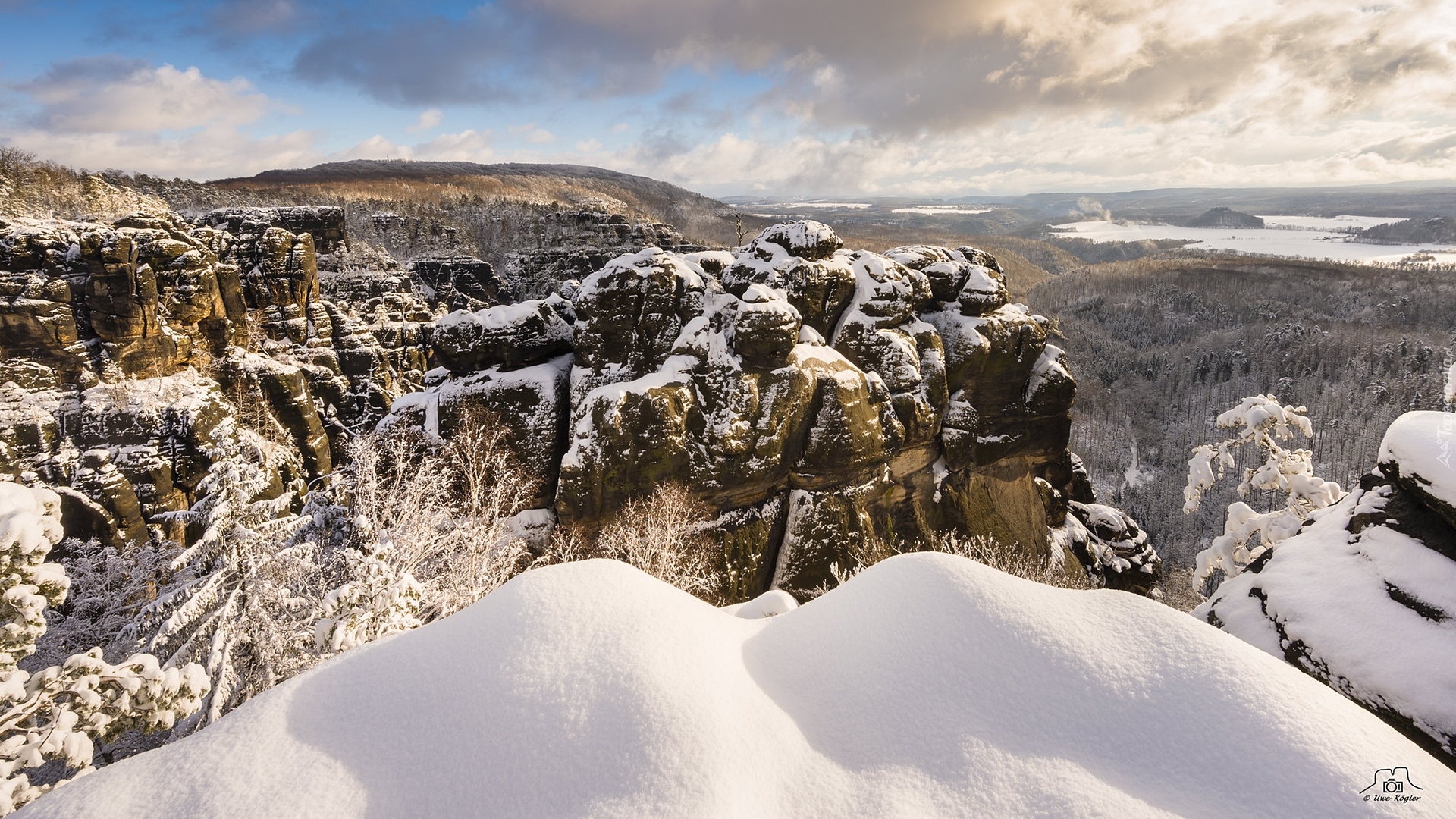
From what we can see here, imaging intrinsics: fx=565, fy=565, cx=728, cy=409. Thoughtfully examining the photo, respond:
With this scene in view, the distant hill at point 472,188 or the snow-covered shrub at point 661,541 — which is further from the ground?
the distant hill at point 472,188

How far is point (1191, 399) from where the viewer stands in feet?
349

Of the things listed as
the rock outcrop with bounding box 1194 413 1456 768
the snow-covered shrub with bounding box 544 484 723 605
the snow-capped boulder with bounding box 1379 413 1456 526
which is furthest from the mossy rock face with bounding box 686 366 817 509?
A: the snow-capped boulder with bounding box 1379 413 1456 526

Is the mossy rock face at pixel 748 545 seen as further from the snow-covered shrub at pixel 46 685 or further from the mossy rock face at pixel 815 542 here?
the snow-covered shrub at pixel 46 685

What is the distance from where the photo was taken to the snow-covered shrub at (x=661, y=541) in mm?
17234

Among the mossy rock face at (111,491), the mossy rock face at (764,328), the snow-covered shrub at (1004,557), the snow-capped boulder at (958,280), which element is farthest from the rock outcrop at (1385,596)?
the mossy rock face at (111,491)

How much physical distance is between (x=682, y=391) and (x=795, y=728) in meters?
14.7

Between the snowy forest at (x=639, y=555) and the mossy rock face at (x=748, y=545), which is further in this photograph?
the mossy rock face at (x=748, y=545)

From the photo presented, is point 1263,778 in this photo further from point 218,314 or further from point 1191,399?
point 1191,399

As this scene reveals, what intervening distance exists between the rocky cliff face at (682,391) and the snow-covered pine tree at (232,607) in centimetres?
590

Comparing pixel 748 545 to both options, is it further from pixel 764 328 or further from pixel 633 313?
pixel 633 313

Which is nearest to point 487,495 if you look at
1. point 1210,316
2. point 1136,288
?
point 1210,316

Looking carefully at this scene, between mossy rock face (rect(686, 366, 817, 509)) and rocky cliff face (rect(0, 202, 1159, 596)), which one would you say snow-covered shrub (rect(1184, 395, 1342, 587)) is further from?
mossy rock face (rect(686, 366, 817, 509))

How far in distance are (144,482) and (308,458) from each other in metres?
8.52

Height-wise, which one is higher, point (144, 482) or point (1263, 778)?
point (1263, 778)
